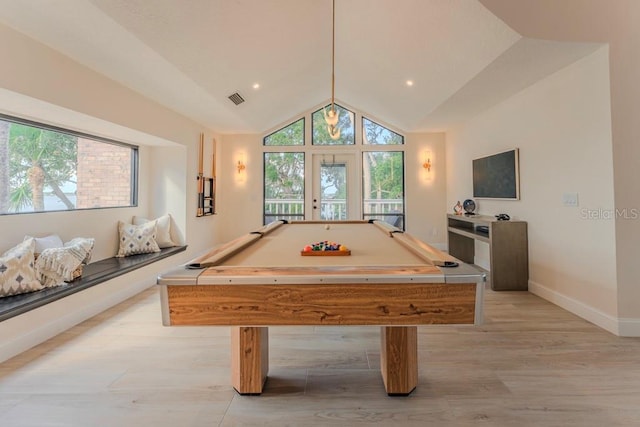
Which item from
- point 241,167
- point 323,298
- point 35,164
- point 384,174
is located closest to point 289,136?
point 241,167

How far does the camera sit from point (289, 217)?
6367mm

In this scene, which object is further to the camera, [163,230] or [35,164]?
[163,230]

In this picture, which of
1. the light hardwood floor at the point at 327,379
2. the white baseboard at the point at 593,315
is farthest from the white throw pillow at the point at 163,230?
the white baseboard at the point at 593,315

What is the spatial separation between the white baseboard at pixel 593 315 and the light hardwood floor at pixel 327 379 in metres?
0.10

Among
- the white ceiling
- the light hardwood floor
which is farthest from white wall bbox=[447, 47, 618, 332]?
the light hardwood floor

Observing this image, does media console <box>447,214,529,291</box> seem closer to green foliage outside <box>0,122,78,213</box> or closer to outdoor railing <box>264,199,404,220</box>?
outdoor railing <box>264,199,404,220</box>

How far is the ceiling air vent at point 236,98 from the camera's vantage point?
159 inches

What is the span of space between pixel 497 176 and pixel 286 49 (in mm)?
3185

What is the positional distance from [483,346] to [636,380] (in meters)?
0.81

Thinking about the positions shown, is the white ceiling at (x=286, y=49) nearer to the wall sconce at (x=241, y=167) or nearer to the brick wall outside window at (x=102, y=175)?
the brick wall outside window at (x=102, y=175)

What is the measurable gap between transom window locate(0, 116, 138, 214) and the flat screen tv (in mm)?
5017

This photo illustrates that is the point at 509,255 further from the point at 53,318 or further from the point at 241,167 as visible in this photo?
the point at 241,167

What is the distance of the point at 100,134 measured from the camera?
144 inches

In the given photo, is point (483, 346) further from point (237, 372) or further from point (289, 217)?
point (289, 217)
